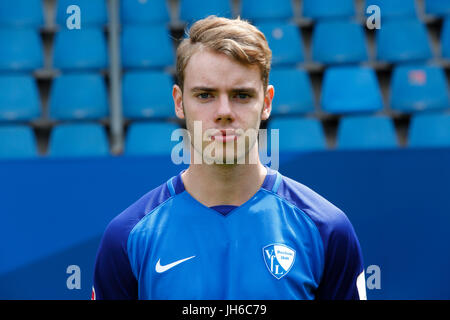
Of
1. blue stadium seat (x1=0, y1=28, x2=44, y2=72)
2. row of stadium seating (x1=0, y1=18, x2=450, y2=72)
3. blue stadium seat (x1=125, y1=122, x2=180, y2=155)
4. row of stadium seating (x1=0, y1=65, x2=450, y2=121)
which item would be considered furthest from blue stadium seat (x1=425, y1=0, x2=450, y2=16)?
blue stadium seat (x1=0, y1=28, x2=44, y2=72)

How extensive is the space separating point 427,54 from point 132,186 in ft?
11.0

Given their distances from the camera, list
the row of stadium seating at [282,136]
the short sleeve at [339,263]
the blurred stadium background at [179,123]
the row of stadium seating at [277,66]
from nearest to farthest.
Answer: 1. the short sleeve at [339,263]
2. the blurred stadium background at [179,123]
3. the row of stadium seating at [282,136]
4. the row of stadium seating at [277,66]

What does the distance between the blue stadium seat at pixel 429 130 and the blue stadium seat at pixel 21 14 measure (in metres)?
3.51

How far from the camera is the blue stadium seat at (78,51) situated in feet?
19.0

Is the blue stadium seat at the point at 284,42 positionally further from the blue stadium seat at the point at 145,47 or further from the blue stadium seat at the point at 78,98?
the blue stadium seat at the point at 78,98

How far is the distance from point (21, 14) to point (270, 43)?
2.34 metres

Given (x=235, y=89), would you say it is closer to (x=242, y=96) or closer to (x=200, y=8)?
(x=242, y=96)

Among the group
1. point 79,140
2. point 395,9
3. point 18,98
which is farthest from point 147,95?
point 395,9

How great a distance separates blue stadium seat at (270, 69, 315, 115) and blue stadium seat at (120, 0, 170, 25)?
4.45 feet

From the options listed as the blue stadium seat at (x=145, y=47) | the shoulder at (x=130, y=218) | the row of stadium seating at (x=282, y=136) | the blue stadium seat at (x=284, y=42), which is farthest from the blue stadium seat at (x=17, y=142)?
the shoulder at (x=130, y=218)

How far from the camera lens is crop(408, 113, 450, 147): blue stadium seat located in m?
5.09

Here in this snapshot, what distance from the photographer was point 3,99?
5.43 meters

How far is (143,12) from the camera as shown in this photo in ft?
20.4
